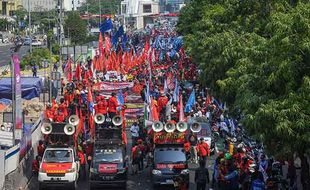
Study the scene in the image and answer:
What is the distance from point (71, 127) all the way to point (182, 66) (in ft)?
114

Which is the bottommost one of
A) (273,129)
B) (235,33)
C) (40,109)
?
(40,109)

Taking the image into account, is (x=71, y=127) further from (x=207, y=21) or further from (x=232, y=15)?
(x=207, y=21)

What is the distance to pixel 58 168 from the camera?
79.4 feet

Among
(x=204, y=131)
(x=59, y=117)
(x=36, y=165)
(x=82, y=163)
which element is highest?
(x=59, y=117)

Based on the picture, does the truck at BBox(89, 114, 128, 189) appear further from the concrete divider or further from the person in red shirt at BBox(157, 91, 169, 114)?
the person in red shirt at BBox(157, 91, 169, 114)

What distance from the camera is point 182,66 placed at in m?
59.8

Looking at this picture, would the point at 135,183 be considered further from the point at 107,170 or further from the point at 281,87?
the point at 281,87

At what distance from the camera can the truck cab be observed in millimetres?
24016

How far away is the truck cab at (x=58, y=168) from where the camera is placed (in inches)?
945

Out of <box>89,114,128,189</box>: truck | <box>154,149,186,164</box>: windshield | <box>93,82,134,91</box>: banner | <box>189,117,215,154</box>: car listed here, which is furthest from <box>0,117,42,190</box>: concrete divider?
<box>93,82,134,91</box>: banner

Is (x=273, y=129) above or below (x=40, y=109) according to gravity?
above

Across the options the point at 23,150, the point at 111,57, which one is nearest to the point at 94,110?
the point at 23,150

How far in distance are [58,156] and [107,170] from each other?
1.86 meters

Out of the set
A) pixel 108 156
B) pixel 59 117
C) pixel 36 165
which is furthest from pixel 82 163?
pixel 59 117
